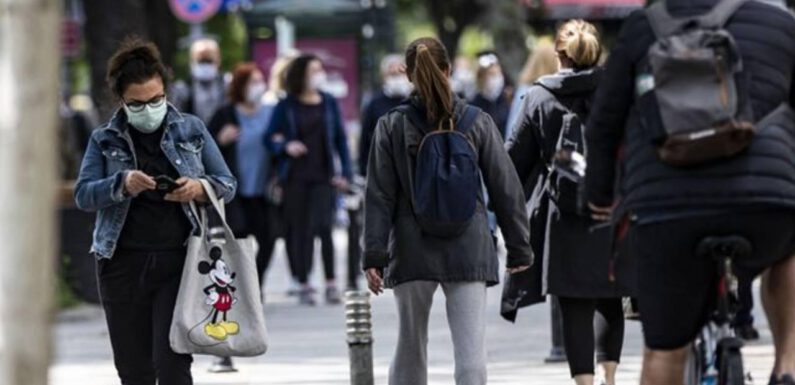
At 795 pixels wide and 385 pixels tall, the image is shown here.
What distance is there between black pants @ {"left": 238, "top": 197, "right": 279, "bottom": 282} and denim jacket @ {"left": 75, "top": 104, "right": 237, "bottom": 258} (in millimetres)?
9421

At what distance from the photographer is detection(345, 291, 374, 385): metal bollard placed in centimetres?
1127

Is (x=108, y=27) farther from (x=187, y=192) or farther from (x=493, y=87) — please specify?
(x=187, y=192)

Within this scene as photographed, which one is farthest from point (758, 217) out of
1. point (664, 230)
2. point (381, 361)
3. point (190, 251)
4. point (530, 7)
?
point (530, 7)

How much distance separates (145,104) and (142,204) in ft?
1.29

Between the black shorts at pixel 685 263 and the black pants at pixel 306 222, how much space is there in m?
11.4

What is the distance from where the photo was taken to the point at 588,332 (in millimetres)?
11086

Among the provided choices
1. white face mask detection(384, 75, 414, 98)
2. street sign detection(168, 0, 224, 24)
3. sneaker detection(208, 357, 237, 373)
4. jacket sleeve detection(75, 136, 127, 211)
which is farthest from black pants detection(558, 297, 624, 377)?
street sign detection(168, 0, 224, 24)

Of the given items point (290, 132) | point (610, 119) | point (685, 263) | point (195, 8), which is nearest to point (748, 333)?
point (290, 132)

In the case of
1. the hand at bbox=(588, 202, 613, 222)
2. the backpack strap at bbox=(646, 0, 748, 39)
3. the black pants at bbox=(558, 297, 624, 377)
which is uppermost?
the backpack strap at bbox=(646, 0, 748, 39)

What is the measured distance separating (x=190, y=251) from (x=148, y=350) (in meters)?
0.44

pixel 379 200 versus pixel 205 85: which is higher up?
pixel 379 200

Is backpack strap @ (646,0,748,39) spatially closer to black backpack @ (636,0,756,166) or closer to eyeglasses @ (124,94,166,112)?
black backpack @ (636,0,756,166)

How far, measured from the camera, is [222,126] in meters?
18.6

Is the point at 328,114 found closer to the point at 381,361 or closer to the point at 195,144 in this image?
the point at 381,361
